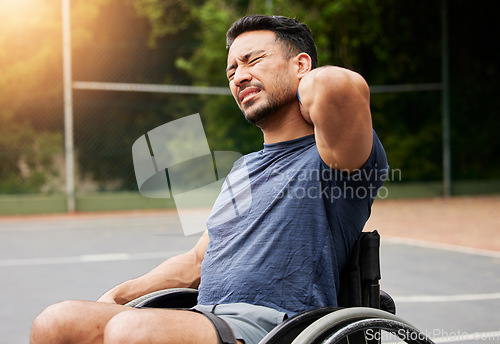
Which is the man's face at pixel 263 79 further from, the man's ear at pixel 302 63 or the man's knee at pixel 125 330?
the man's knee at pixel 125 330

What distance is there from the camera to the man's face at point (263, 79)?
6.22 ft

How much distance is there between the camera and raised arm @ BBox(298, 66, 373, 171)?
1.55m

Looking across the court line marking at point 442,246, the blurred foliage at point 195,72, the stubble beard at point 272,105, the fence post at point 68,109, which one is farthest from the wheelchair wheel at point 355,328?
the fence post at point 68,109

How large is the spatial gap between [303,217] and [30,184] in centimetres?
1187

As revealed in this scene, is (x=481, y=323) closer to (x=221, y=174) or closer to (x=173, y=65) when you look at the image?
(x=221, y=174)

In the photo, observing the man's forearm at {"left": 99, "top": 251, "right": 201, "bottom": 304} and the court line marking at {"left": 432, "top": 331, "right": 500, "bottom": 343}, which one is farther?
the court line marking at {"left": 432, "top": 331, "right": 500, "bottom": 343}

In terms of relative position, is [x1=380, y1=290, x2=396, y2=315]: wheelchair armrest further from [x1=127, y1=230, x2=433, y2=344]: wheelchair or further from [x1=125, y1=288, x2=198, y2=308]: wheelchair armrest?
[x1=125, y1=288, x2=198, y2=308]: wheelchair armrest

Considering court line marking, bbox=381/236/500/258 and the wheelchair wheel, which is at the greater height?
the wheelchair wheel

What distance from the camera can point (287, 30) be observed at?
77.8 inches

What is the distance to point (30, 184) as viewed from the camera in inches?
501

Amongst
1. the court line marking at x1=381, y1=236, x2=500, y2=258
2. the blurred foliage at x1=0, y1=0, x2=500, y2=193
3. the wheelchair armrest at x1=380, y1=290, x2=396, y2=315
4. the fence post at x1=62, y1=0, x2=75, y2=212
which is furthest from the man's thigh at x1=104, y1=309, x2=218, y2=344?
the fence post at x1=62, y1=0, x2=75, y2=212

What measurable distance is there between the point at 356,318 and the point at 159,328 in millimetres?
539

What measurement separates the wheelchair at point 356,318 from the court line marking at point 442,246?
230 inches

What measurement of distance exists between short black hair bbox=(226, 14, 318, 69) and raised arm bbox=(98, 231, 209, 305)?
2.37 ft
